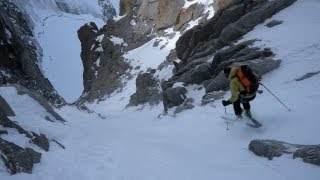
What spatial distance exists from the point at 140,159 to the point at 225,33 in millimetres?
16059

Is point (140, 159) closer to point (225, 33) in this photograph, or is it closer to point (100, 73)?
point (225, 33)

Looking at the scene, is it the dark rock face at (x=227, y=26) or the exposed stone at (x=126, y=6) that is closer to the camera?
the dark rock face at (x=227, y=26)

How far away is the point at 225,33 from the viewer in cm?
2500

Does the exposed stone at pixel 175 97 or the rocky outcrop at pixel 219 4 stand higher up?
the rocky outcrop at pixel 219 4

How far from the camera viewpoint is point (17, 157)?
9.39 m

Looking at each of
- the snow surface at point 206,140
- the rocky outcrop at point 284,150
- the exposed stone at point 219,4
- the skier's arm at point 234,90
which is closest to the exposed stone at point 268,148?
the rocky outcrop at point 284,150

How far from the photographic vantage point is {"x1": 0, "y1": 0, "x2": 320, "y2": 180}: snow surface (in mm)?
8891

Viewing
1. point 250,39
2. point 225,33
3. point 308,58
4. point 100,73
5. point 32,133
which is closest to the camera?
point 32,133

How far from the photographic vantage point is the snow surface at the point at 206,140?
889 centimetres

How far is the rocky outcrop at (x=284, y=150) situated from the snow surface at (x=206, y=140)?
0.15 m

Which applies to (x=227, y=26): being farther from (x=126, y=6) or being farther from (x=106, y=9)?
(x=106, y=9)

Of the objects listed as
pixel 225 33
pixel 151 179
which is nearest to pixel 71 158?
pixel 151 179

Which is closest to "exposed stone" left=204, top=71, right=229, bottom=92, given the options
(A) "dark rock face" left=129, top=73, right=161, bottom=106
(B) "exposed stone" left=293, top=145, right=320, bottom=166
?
(B) "exposed stone" left=293, top=145, right=320, bottom=166

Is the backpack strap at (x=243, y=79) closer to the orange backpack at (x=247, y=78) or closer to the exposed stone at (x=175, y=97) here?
the orange backpack at (x=247, y=78)
